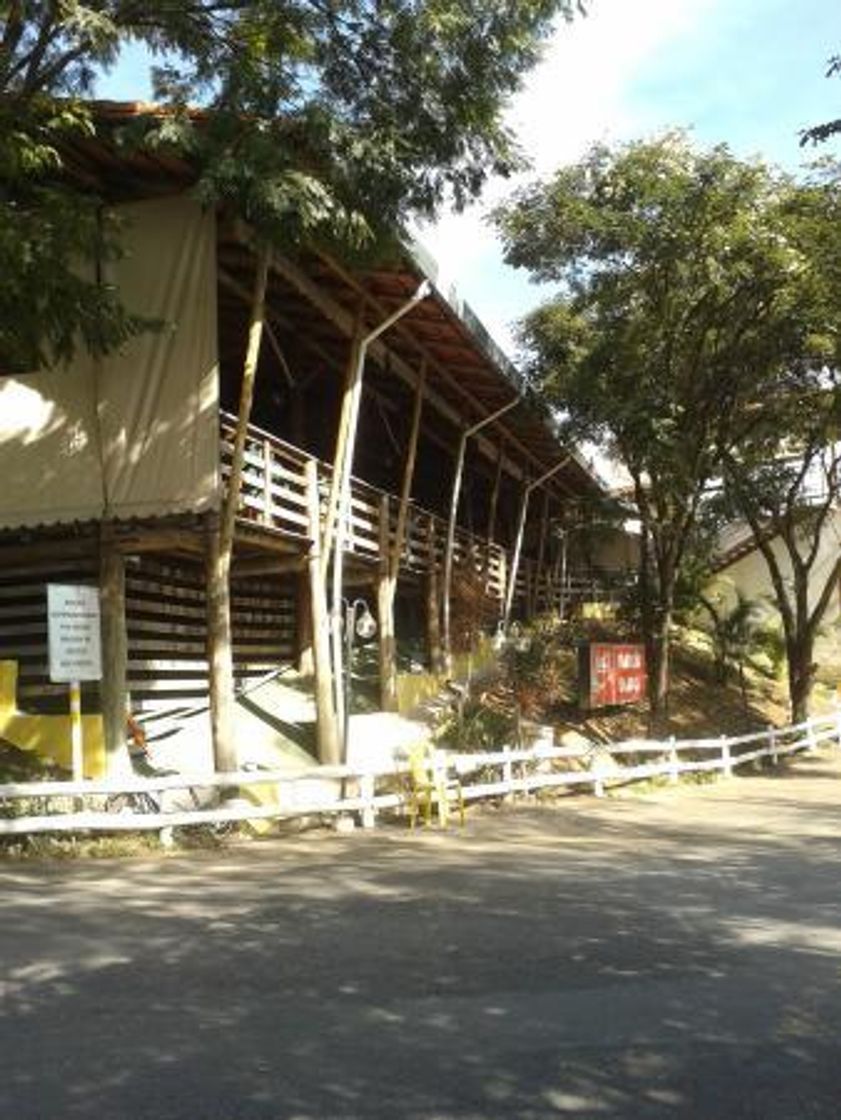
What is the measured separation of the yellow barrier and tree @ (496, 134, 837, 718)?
36.4 feet

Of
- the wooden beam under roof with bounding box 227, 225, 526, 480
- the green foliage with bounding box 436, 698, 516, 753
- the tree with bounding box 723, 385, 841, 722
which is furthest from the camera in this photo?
the tree with bounding box 723, 385, 841, 722

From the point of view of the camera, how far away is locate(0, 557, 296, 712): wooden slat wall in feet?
55.7

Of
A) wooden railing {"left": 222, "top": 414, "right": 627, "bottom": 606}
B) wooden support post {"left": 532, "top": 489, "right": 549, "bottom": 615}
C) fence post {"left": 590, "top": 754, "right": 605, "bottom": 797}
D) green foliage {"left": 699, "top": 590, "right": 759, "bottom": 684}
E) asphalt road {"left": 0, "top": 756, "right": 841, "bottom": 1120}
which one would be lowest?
asphalt road {"left": 0, "top": 756, "right": 841, "bottom": 1120}

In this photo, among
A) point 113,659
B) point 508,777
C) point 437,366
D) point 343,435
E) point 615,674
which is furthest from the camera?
point 615,674

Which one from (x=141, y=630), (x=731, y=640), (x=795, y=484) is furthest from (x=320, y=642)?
(x=731, y=640)

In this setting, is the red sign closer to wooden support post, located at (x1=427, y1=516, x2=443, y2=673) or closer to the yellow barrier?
wooden support post, located at (x1=427, y1=516, x2=443, y2=673)

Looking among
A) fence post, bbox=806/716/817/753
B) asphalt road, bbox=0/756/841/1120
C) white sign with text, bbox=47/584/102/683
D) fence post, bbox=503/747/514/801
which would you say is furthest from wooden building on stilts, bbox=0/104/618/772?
fence post, bbox=806/716/817/753

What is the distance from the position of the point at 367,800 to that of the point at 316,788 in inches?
51.2

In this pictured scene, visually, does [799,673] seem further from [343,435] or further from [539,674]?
[343,435]

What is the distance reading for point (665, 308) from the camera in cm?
2234

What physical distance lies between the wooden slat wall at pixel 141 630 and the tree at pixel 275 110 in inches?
186

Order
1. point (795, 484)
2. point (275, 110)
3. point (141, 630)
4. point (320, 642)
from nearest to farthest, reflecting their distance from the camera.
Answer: point (275, 110), point (320, 642), point (141, 630), point (795, 484)

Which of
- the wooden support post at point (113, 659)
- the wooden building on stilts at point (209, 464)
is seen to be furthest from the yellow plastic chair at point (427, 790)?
the wooden support post at point (113, 659)

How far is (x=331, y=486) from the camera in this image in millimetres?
17469
